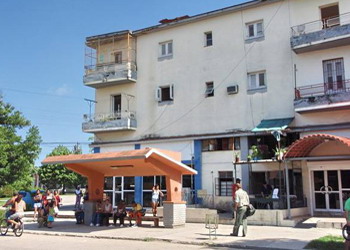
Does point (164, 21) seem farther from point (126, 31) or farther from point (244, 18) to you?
point (244, 18)

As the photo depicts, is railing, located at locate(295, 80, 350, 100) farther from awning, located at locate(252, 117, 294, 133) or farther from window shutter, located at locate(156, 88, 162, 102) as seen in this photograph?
window shutter, located at locate(156, 88, 162, 102)

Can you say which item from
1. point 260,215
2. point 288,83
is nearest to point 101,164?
point 260,215

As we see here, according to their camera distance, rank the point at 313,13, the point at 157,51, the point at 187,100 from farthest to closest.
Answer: the point at 157,51 → the point at 187,100 → the point at 313,13

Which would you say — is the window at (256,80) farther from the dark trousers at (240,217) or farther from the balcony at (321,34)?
the dark trousers at (240,217)

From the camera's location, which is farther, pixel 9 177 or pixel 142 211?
pixel 9 177

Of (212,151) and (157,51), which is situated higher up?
(157,51)

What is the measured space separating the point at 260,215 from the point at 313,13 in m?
11.3

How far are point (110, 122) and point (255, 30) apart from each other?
11504mm

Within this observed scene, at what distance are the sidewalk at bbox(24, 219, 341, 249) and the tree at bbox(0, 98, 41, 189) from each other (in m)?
9.44

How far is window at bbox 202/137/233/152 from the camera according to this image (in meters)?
23.8

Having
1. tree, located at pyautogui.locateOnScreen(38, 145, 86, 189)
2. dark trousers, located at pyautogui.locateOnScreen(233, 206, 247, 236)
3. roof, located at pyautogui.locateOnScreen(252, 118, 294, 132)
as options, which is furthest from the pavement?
tree, located at pyautogui.locateOnScreen(38, 145, 86, 189)

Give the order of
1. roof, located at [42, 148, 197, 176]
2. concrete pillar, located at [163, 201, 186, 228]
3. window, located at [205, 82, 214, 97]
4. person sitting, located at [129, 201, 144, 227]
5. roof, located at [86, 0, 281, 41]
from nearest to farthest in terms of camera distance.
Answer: roof, located at [42, 148, 197, 176] → concrete pillar, located at [163, 201, 186, 228] → person sitting, located at [129, 201, 144, 227] → roof, located at [86, 0, 281, 41] → window, located at [205, 82, 214, 97]

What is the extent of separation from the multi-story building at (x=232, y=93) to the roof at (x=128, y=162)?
5546 millimetres

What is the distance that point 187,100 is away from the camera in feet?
83.9
